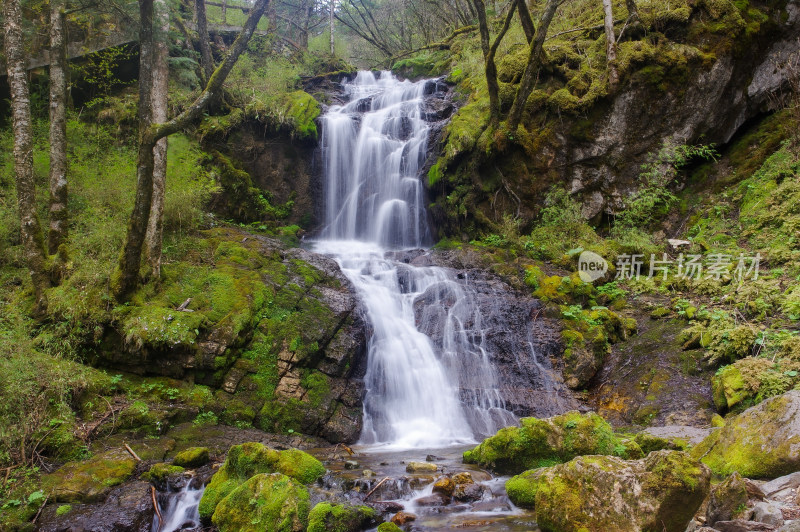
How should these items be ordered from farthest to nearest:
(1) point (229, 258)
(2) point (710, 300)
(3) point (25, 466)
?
(1) point (229, 258)
(2) point (710, 300)
(3) point (25, 466)

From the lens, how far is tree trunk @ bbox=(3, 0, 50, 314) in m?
7.43

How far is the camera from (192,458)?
218 inches

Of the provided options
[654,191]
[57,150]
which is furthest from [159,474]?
[654,191]

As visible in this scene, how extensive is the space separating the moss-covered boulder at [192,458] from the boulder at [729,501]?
5.37m

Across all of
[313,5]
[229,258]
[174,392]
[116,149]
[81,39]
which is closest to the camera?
[174,392]

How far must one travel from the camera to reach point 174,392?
6.91 metres

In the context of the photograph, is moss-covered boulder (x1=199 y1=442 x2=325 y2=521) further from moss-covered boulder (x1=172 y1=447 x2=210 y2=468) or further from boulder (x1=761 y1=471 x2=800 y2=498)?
boulder (x1=761 y1=471 x2=800 y2=498)

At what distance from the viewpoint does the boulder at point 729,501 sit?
3527 mm

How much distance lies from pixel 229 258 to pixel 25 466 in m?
5.40

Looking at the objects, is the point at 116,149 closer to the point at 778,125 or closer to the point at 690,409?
the point at 690,409

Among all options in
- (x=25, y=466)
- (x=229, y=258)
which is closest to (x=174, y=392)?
(x=25, y=466)

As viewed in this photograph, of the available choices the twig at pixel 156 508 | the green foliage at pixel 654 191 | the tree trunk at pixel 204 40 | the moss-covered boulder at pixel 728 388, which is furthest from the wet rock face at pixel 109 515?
the tree trunk at pixel 204 40

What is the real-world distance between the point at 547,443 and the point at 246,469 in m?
3.58

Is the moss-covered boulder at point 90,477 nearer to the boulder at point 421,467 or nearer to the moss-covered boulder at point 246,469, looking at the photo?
the moss-covered boulder at point 246,469
